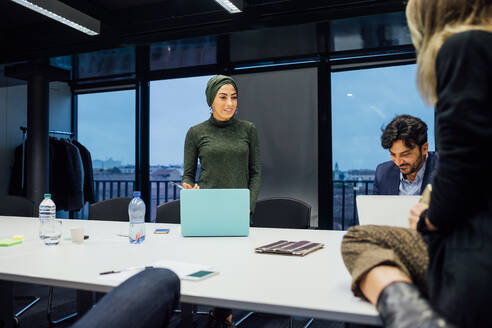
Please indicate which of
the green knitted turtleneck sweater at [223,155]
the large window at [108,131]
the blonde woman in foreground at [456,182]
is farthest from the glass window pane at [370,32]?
the large window at [108,131]

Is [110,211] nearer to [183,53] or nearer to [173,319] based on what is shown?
[173,319]

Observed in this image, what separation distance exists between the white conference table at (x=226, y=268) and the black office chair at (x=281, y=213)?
1.14 feet

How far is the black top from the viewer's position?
67cm

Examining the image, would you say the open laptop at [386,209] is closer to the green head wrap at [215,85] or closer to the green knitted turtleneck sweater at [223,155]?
the green knitted turtleneck sweater at [223,155]

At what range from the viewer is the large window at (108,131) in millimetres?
6000

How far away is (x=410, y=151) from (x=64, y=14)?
3448 millimetres

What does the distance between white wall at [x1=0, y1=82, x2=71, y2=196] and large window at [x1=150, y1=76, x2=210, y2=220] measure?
5.55 ft

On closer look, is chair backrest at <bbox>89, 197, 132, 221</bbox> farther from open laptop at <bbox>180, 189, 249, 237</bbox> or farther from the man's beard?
the man's beard

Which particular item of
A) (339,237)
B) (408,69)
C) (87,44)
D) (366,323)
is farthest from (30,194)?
→ (366,323)

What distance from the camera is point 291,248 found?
5.06 feet

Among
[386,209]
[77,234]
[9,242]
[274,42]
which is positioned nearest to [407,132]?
[386,209]

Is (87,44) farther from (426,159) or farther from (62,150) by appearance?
Answer: (426,159)

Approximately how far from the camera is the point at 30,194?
16.5 ft

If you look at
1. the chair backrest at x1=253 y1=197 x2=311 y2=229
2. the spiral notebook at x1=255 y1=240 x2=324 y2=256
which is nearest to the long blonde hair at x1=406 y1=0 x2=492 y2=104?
the spiral notebook at x1=255 y1=240 x2=324 y2=256
